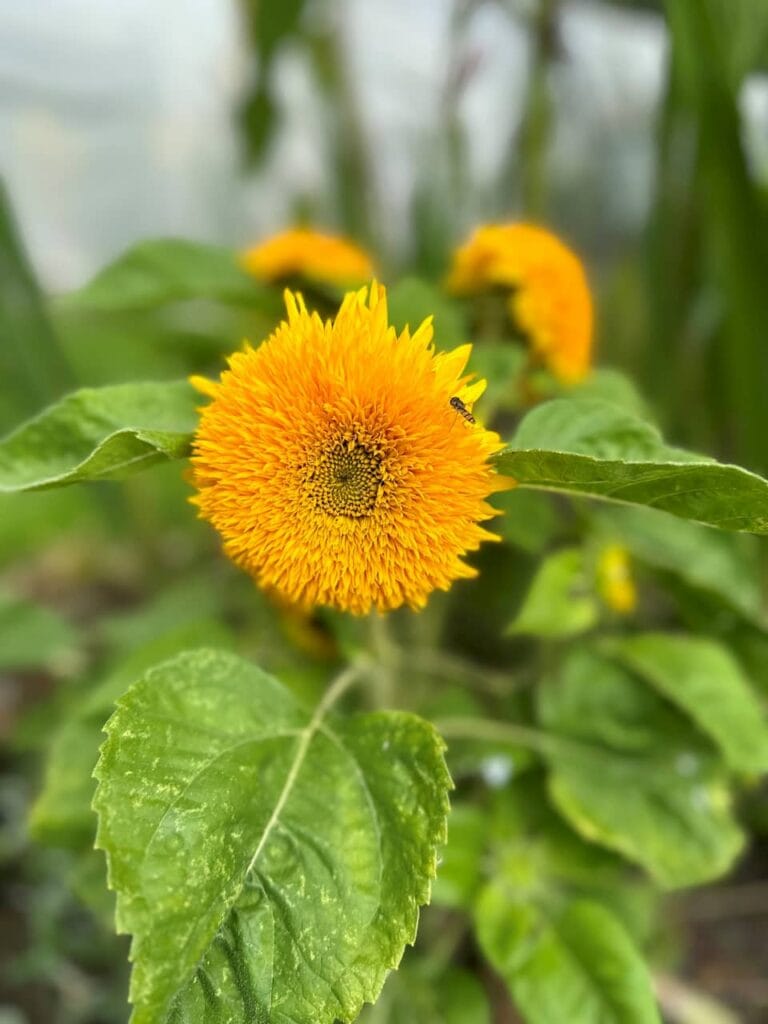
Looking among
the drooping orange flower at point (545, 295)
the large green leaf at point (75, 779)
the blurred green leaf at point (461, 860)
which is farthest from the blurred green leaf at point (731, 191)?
the large green leaf at point (75, 779)

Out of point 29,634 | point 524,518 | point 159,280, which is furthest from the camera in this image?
point 29,634

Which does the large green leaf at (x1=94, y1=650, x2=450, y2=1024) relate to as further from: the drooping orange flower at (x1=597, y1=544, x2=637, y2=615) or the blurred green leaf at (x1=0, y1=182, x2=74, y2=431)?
the blurred green leaf at (x1=0, y1=182, x2=74, y2=431)

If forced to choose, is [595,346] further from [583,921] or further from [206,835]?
[206,835]

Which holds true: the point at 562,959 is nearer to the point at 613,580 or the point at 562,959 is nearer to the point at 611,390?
the point at 613,580

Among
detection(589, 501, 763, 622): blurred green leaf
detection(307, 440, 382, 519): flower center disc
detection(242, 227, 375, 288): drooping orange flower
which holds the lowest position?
detection(589, 501, 763, 622): blurred green leaf

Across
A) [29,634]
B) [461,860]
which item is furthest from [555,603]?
[29,634]

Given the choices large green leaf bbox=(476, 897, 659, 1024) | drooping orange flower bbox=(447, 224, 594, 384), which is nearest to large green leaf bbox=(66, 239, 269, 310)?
drooping orange flower bbox=(447, 224, 594, 384)
